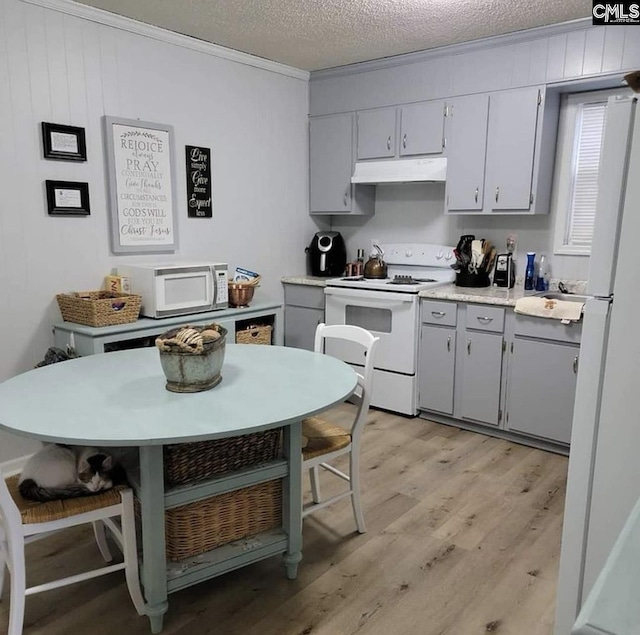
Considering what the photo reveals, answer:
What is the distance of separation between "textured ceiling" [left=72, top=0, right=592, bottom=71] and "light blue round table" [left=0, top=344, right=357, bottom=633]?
2.00 m

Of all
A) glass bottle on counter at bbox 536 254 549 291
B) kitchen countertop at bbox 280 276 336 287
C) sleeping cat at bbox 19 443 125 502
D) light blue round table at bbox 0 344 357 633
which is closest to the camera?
light blue round table at bbox 0 344 357 633

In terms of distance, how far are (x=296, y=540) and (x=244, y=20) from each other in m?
2.82

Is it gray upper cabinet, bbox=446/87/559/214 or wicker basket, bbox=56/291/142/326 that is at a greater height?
gray upper cabinet, bbox=446/87/559/214

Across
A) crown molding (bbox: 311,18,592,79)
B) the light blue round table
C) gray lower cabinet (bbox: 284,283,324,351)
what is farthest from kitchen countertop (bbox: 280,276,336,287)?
the light blue round table

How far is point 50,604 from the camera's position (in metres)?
1.95

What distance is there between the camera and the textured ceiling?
2.91m

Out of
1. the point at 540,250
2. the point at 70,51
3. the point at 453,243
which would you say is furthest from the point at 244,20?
the point at 540,250

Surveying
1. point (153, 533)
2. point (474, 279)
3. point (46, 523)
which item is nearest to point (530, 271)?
point (474, 279)

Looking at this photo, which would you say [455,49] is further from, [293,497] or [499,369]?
[293,497]

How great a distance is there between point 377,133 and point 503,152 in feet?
3.18

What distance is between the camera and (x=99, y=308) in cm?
285

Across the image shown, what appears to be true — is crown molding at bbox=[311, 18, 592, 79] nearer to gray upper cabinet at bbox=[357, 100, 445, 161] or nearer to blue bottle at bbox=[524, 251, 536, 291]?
gray upper cabinet at bbox=[357, 100, 445, 161]

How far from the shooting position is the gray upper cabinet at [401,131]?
373 cm

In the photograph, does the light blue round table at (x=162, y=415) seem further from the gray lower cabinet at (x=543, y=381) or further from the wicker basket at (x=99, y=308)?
the gray lower cabinet at (x=543, y=381)
